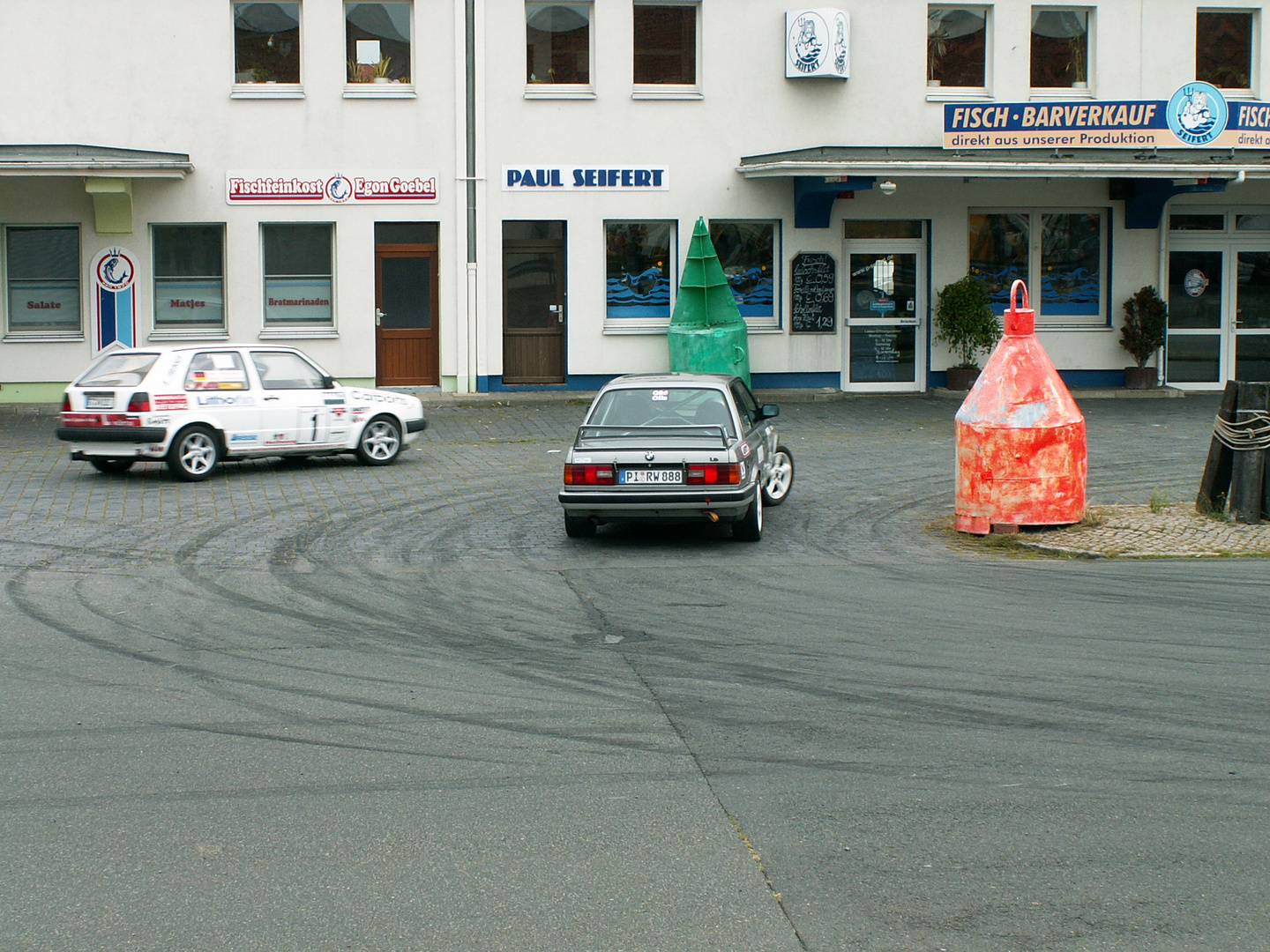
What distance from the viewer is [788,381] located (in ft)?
82.2

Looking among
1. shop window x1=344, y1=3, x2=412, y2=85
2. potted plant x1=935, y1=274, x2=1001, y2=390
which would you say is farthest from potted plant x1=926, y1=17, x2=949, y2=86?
shop window x1=344, y1=3, x2=412, y2=85

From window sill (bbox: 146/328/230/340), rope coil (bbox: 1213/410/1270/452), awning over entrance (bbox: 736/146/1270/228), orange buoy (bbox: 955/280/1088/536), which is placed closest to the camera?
orange buoy (bbox: 955/280/1088/536)

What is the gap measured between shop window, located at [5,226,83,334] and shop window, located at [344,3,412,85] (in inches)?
209

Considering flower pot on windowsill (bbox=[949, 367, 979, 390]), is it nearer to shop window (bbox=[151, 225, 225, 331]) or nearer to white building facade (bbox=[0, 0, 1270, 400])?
white building facade (bbox=[0, 0, 1270, 400])

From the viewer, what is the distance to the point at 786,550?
37.9ft

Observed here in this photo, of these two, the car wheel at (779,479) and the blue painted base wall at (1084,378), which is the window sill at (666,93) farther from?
the car wheel at (779,479)

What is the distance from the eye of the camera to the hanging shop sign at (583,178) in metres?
24.1

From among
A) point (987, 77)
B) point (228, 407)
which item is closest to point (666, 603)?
point (228, 407)

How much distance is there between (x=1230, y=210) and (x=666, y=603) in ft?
66.4

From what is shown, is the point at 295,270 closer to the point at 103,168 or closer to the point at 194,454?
the point at 103,168

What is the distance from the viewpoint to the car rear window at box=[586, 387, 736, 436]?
12.0 metres

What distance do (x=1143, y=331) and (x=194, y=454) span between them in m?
16.6

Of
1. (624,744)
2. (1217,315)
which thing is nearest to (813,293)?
(1217,315)

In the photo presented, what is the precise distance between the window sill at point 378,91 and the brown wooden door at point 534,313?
289cm
